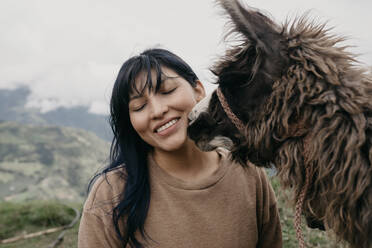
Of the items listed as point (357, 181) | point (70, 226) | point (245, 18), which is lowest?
point (70, 226)

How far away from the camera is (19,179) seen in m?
113

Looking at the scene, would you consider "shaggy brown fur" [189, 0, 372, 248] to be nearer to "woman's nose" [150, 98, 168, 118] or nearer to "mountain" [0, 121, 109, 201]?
"woman's nose" [150, 98, 168, 118]

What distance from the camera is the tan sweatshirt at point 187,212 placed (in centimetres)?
216

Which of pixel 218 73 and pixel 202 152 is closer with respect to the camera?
pixel 218 73

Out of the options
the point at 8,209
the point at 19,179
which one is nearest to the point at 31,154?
the point at 19,179

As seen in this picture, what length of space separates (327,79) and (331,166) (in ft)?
1.57

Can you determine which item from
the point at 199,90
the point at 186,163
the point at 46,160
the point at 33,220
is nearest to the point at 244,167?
the point at 186,163

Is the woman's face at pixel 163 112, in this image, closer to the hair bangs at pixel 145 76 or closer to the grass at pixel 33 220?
the hair bangs at pixel 145 76

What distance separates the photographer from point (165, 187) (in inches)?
89.4

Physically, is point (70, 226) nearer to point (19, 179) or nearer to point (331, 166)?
point (331, 166)

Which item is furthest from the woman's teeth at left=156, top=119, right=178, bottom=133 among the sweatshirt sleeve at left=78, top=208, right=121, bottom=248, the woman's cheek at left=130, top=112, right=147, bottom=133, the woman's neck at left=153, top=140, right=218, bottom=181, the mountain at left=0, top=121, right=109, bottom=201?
the mountain at left=0, top=121, right=109, bottom=201

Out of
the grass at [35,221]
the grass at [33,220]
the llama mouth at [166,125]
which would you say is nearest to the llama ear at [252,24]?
the llama mouth at [166,125]

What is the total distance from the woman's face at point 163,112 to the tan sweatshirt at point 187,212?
0.85 ft

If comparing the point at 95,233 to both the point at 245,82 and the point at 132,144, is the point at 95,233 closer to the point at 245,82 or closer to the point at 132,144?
the point at 132,144
